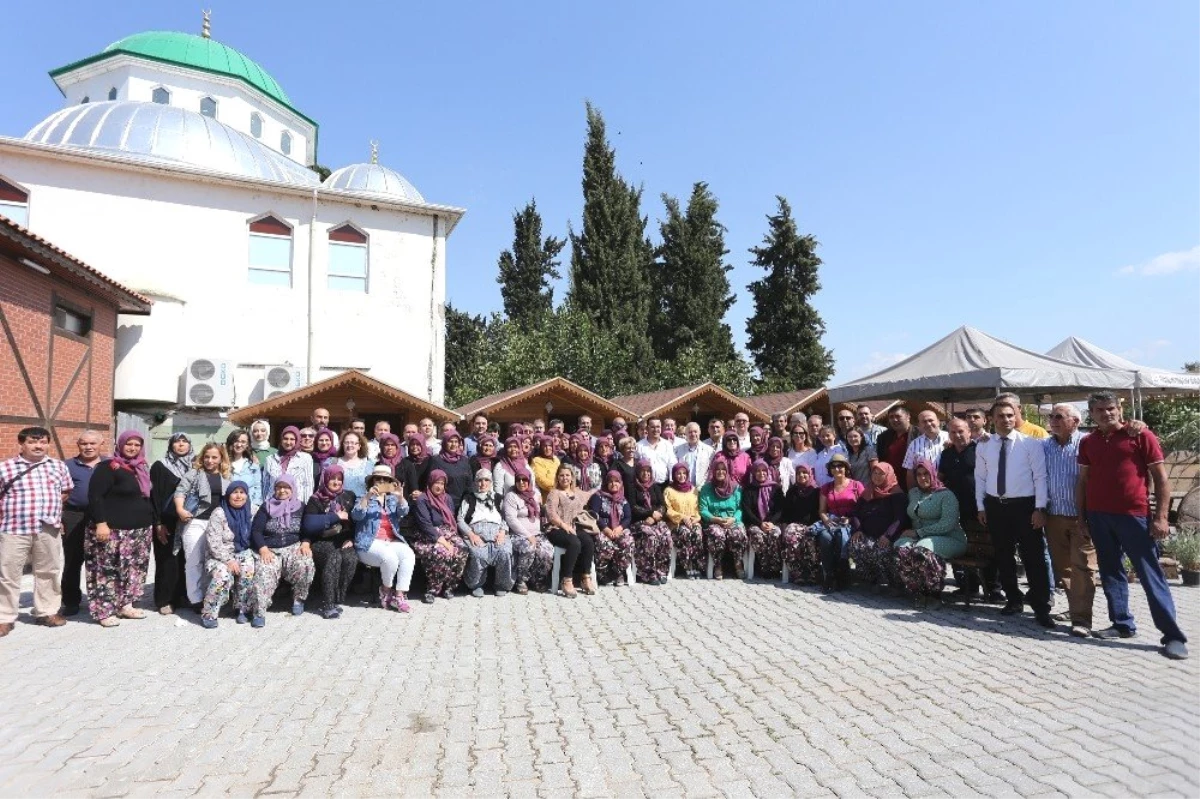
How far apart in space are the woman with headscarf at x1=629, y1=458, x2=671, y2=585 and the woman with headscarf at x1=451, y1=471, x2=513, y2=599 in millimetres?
1461

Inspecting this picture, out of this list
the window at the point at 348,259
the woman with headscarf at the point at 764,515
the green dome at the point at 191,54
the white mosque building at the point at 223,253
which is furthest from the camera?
the green dome at the point at 191,54

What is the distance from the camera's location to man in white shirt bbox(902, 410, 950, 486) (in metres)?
6.98

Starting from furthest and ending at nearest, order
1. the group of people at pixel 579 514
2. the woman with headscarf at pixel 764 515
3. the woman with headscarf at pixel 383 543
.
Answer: the woman with headscarf at pixel 764 515 < the woman with headscarf at pixel 383 543 < the group of people at pixel 579 514

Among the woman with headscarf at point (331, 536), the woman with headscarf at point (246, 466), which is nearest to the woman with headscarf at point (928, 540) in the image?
the woman with headscarf at point (331, 536)

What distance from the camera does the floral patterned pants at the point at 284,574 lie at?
621 cm

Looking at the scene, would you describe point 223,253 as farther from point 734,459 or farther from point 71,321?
point 734,459

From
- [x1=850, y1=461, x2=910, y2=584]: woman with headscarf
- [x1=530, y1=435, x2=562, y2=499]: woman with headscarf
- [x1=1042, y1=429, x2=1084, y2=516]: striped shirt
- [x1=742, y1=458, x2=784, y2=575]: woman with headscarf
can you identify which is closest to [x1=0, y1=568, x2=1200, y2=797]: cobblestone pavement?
[x1=850, y1=461, x2=910, y2=584]: woman with headscarf

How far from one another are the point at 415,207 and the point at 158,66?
48.8 ft

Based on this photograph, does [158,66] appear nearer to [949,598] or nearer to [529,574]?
[529,574]

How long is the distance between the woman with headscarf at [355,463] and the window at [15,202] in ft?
44.7

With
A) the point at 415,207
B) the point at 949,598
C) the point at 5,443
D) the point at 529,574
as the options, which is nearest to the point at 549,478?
the point at 529,574

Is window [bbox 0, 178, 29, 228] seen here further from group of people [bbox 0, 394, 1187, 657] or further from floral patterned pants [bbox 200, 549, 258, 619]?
floral patterned pants [bbox 200, 549, 258, 619]

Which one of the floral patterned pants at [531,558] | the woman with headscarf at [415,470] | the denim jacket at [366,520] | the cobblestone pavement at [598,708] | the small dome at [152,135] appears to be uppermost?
the small dome at [152,135]

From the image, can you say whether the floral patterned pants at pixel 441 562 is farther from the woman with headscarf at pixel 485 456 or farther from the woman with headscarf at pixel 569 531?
the woman with headscarf at pixel 569 531
